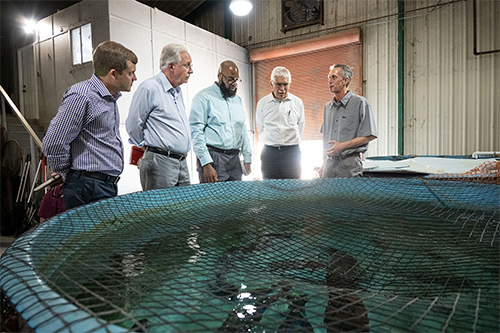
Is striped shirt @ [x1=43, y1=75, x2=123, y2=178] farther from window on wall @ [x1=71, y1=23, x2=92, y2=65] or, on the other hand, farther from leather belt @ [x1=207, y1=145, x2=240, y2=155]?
window on wall @ [x1=71, y1=23, x2=92, y2=65]

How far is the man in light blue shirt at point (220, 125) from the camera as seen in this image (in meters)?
2.42

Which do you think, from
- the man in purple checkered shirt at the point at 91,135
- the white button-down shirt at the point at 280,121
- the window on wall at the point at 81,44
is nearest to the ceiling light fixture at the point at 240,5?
the window on wall at the point at 81,44

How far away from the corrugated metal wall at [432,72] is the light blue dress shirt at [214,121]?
12.6ft

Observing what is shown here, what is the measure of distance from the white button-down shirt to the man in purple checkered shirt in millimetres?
1653

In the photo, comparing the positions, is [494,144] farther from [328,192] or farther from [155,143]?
[155,143]

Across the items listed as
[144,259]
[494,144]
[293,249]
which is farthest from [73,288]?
[494,144]

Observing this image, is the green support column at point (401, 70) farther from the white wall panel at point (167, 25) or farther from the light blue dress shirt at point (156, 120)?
the light blue dress shirt at point (156, 120)

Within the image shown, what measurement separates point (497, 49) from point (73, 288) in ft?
19.8

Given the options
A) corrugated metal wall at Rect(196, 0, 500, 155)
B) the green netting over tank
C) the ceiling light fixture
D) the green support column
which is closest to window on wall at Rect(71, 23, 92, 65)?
the ceiling light fixture

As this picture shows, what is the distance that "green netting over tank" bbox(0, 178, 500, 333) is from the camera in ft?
1.84

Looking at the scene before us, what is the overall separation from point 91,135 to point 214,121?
114 centimetres

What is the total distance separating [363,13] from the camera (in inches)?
224

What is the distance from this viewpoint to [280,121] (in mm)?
2992

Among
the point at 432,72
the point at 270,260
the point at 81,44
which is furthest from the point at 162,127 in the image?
the point at 432,72
